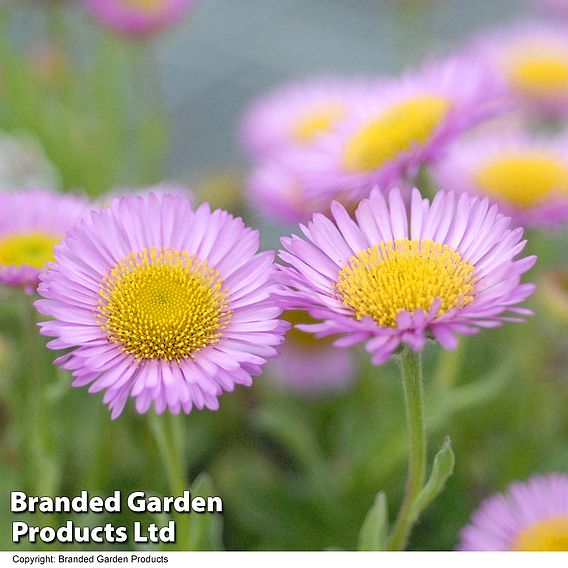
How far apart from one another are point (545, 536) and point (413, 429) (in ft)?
0.40

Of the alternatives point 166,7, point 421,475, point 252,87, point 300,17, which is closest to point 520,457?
point 421,475

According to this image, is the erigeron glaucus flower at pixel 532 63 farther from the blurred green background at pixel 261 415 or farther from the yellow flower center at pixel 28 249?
the yellow flower center at pixel 28 249

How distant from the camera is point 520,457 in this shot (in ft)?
1.71

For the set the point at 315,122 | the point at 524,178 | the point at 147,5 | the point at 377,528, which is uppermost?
the point at 147,5

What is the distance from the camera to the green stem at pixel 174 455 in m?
0.37

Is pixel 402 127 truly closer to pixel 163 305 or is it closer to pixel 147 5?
pixel 163 305

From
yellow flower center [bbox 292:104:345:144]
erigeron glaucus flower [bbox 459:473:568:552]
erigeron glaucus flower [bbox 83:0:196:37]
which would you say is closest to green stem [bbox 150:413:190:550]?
erigeron glaucus flower [bbox 459:473:568:552]

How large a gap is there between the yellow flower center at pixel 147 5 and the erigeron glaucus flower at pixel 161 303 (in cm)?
47

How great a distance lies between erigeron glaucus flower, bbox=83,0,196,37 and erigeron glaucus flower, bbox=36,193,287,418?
0.47m

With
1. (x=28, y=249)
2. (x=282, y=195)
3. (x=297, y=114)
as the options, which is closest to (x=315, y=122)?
(x=297, y=114)

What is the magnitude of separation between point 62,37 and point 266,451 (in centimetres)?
44

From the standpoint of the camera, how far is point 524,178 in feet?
1.79

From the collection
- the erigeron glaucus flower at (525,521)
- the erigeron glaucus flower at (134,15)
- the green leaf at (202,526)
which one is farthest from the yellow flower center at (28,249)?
the erigeron glaucus flower at (134,15)

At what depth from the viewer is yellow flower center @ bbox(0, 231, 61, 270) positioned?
1.33 feet
